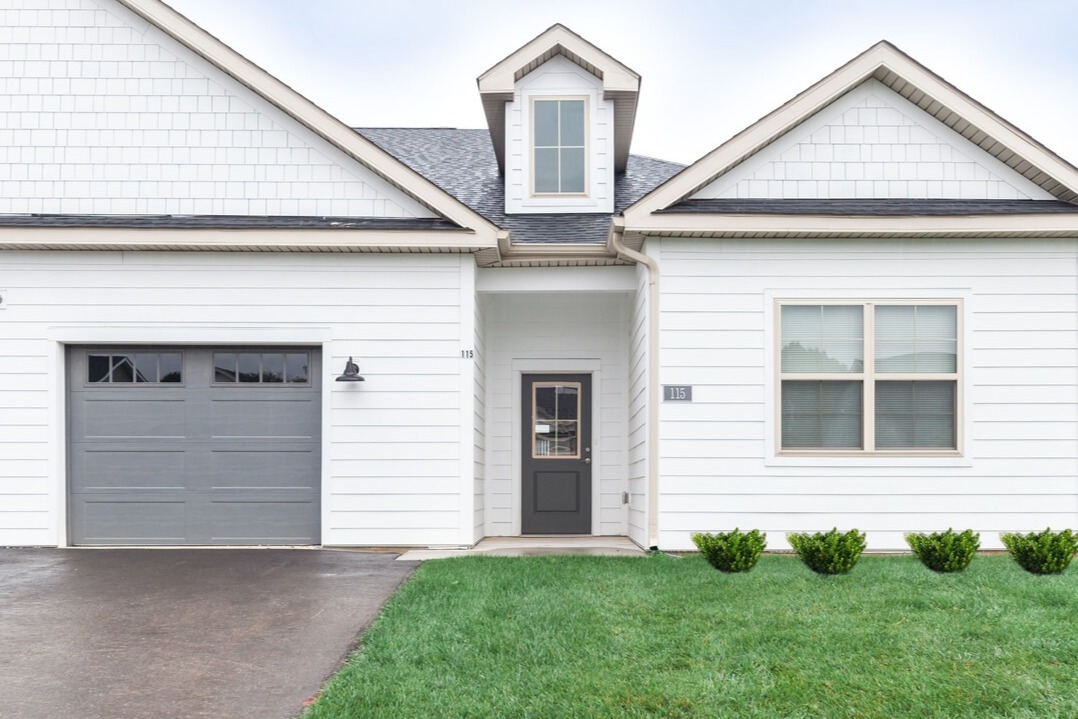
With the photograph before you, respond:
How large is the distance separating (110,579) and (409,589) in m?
2.81

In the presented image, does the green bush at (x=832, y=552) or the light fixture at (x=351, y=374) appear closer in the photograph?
the green bush at (x=832, y=552)

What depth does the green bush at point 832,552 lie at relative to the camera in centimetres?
771

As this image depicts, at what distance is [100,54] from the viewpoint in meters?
10.3

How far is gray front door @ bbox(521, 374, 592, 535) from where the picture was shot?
11875 millimetres

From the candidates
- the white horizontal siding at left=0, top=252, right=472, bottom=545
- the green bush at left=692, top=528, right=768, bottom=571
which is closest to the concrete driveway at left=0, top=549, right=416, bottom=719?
the white horizontal siding at left=0, top=252, right=472, bottom=545

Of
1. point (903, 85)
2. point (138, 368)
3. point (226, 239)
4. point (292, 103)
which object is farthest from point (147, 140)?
point (903, 85)

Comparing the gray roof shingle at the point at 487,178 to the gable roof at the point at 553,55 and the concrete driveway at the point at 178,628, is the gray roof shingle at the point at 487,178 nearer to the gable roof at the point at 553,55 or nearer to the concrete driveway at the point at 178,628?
the gable roof at the point at 553,55

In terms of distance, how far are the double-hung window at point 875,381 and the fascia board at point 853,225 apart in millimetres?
768

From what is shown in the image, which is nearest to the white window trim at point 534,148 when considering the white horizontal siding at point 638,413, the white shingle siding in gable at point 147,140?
the white horizontal siding at point 638,413

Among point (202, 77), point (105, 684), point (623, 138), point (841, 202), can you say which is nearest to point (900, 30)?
point (623, 138)

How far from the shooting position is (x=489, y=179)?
518 inches

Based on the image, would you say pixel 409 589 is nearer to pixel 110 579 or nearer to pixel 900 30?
pixel 110 579

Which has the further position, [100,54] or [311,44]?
[311,44]

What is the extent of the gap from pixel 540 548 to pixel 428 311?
111 inches
